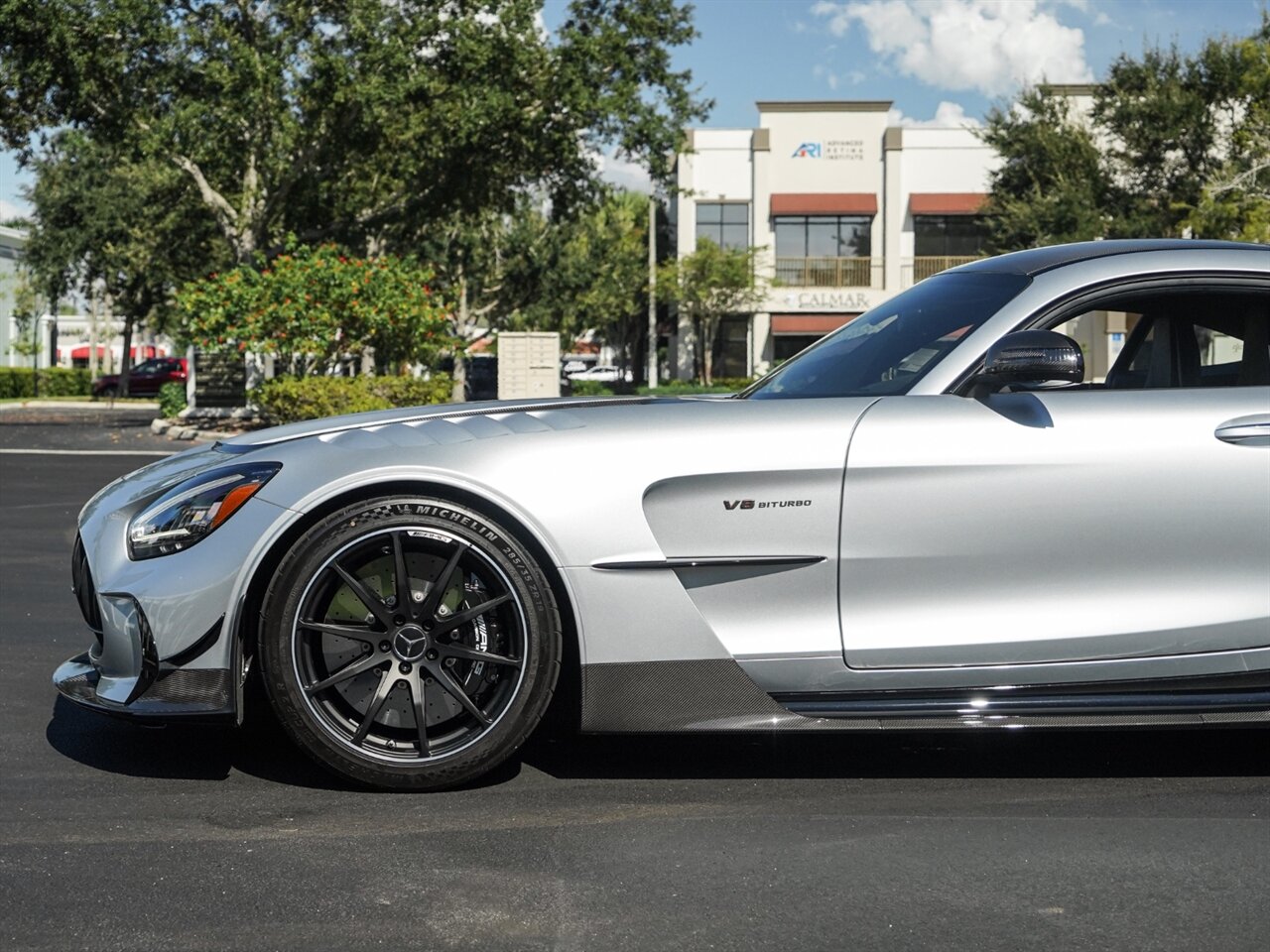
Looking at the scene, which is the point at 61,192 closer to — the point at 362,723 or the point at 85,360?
the point at 362,723

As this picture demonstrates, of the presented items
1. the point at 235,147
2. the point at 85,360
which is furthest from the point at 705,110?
the point at 85,360

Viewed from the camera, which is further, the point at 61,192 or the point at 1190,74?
the point at 61,192

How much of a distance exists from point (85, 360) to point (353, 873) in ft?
360

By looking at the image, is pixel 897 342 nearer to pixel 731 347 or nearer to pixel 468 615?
pixel 468 615

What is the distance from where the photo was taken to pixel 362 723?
13.0ft

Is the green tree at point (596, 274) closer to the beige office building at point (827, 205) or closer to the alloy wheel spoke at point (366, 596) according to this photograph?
the beige office building at point (827, 205)

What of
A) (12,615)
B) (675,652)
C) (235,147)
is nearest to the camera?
(675,652)

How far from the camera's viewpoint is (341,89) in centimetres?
2692

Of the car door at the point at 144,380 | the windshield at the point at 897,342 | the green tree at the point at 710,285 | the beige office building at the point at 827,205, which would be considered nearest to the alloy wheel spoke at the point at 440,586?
the windshield at the point at 897,342

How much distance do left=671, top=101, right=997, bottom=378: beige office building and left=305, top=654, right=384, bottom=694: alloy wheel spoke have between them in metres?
51.7

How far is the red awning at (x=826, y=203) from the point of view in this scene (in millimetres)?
55438

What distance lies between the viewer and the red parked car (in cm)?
5878

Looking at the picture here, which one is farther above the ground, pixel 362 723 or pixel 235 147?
pixel 235 147

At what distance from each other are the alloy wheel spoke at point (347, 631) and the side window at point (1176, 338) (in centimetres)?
211
